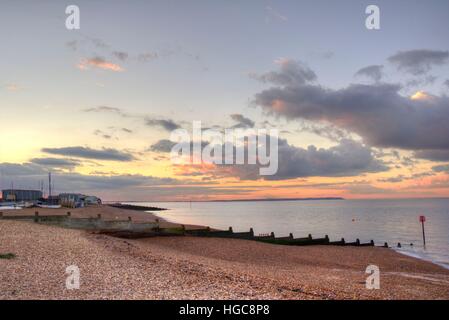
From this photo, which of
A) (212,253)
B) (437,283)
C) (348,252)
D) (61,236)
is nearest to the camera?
(437,283)

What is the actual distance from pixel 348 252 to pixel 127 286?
29.2 metres

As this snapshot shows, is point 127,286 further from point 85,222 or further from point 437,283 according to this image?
point 85,222

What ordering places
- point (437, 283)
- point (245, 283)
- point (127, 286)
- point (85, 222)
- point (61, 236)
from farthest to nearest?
point (85, 222)
point (61, 236)
point (437, 283)
point (245, 283)
point (127, 286)

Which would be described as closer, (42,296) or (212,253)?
(42,296)

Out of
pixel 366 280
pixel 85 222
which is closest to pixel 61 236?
pixel 85 222

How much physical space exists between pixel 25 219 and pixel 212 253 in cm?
1791

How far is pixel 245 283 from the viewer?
14.4 m

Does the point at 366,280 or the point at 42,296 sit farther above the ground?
the point at 42,296

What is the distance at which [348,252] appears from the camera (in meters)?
37.2

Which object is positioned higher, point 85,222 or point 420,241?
point 85,222
